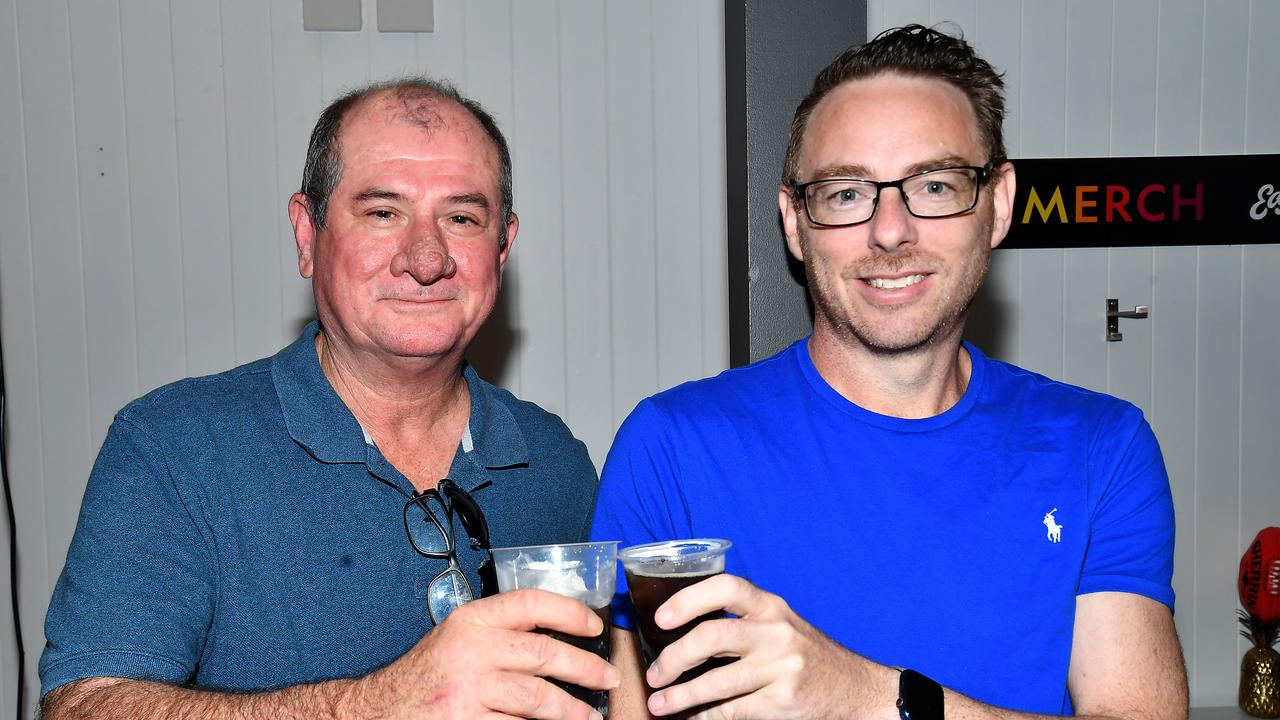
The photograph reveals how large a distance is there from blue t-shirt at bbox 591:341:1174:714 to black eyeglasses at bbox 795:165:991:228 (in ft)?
0.97

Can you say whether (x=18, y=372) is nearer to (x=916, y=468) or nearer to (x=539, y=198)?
(x=539, y=198)

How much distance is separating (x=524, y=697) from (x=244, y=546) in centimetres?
74

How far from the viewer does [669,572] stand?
48.5 inches

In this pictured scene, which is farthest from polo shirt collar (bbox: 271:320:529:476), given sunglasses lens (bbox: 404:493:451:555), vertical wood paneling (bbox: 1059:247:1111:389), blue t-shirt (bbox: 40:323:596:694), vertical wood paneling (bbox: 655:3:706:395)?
vertical wood paneling (bbox: 1059:247:1111:389)

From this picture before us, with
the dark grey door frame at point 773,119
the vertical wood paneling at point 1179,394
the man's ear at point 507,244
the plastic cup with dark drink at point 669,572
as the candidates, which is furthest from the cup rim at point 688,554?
the vertical wood paneling at point 1179,394

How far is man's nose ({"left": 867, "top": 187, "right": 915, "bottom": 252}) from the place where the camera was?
1669 mm

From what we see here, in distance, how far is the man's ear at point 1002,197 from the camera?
1.83 meters

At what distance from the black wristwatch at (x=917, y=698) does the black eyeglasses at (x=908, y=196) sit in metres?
0.72

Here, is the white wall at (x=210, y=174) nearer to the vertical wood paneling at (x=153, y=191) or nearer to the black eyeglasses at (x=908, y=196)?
the vertical wood paneling at (x=153, y=191)

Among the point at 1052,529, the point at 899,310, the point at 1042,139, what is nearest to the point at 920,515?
the point at 1052,529

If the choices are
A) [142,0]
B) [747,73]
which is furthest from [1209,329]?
[142,0]

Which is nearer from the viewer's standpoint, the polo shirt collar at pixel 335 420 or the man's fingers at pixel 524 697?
the man's fingers at pixel 524 697

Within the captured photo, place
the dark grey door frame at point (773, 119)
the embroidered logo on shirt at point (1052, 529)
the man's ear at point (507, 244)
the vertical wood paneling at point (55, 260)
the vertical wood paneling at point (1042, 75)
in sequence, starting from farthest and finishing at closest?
the vertical wood paneling at point (1042, 75) → the vertical wood paneling at point (55, 260) → the dark grey door frame at point (773, 119) → the man's ear at point (507, 244) → the embroidered logo on shirt at point (1052, 529)

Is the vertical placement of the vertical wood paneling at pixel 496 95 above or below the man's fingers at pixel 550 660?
above
